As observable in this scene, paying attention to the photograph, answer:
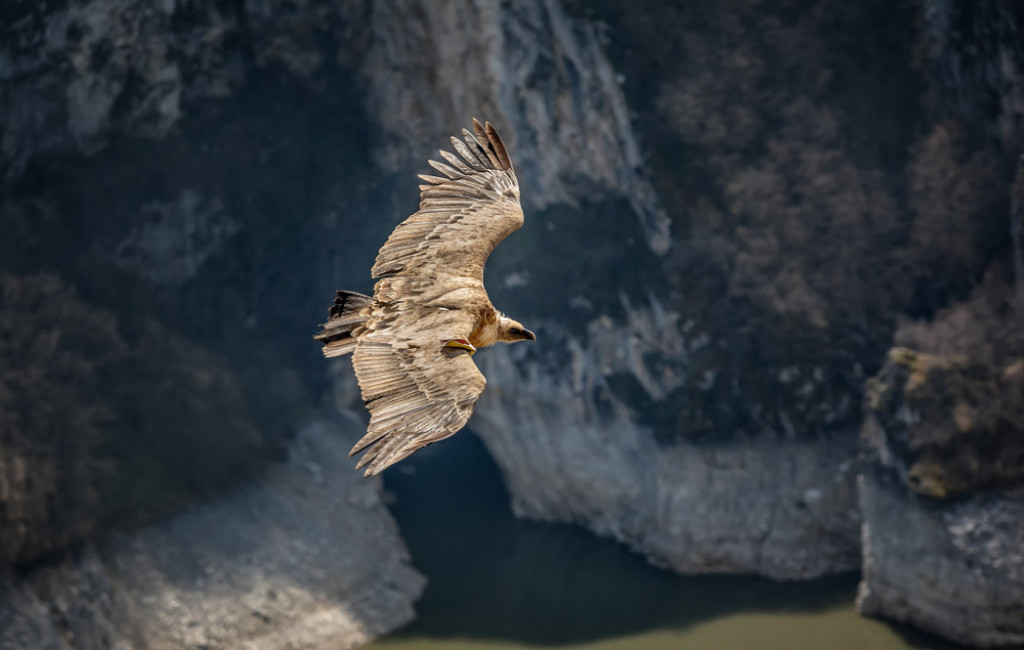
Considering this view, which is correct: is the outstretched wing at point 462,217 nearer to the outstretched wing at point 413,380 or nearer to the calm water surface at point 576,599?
the outstretched wing at point 413,380

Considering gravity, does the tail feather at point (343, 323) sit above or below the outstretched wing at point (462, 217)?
below

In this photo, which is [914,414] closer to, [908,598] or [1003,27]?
[908,598]

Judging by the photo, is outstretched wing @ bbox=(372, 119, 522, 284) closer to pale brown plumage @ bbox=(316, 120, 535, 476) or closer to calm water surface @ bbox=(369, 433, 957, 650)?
pale brown plumage @ bbox=(316, 120, 535, 476)

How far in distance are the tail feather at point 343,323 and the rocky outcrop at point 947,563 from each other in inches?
695

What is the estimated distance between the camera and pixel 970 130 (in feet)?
87.6

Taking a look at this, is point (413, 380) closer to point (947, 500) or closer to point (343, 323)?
point (343, 323)

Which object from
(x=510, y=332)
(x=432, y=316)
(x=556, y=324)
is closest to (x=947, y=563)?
(x=556, y=324)

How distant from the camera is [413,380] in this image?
32.6 ft

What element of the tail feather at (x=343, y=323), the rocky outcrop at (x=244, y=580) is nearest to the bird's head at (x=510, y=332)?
the tail feather at (x=343, y=323)

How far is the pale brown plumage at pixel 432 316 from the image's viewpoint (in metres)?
9.52

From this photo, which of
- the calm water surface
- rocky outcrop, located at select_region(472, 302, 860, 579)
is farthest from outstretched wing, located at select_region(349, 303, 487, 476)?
rocky outcrop, located at select_region(472, 302, 860, 579)

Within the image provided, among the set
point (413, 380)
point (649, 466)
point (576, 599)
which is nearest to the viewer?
point (413, 380)

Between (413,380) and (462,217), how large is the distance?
312 centimetres

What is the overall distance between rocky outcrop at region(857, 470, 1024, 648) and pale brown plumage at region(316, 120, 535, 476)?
16.0 metres
